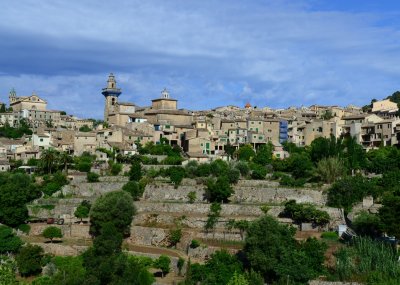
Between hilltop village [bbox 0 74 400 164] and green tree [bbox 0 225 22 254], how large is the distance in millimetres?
17961

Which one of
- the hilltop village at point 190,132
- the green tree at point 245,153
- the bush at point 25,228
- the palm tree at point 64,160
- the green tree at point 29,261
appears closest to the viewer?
the green tree at point 29,261

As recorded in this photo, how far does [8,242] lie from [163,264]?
32.0 ft

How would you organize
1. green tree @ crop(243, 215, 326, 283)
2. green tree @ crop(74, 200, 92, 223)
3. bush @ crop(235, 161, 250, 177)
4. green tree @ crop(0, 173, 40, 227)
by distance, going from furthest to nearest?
bush @ crop(235, 161, 250, 177)
green tree @ crop(74, 200, 92, 223)
green tree @ crop(0, 173, 40, 227)
green tree @ crop(243, 215, 326, 283)

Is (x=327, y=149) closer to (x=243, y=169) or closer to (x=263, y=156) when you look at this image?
(x=263, y=156)

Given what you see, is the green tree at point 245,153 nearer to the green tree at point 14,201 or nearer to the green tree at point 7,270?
the green tree at point 14,201

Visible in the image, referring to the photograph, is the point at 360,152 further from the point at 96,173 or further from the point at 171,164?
the point at 96,173

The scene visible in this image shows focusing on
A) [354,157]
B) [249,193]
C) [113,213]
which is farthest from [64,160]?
[354,157]

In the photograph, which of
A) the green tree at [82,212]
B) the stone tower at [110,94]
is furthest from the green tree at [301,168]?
the stone tower at [110,94]

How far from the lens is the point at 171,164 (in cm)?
5144

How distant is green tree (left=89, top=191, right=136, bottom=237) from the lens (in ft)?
124

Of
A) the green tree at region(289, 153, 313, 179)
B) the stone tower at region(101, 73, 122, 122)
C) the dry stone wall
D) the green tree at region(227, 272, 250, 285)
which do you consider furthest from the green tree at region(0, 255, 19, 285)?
the stone tower at region(101, 73, 122, 122)

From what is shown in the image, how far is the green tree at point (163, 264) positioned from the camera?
32.6 metres

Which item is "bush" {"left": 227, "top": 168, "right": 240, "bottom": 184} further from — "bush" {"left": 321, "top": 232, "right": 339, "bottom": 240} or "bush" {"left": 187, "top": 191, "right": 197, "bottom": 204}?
"bush" {"left": 321, "top": 232, "right": 339, "bottom": 240}

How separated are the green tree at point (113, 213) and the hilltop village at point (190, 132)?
16.6 metres
